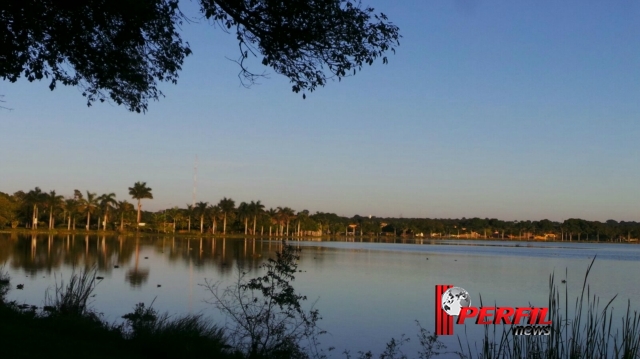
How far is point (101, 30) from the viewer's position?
972 cm

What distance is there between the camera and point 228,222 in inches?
4980

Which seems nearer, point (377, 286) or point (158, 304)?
point (158, 304)

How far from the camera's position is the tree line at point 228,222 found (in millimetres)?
99438

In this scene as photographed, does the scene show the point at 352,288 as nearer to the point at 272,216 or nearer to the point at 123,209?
the point at 123,209

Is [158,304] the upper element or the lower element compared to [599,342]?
lower

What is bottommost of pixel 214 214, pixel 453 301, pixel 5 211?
pixel 453 301

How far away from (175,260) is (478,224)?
541ft

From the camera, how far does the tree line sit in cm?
9944

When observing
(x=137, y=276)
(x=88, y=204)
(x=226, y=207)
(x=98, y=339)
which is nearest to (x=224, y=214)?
(x=226, y=207)

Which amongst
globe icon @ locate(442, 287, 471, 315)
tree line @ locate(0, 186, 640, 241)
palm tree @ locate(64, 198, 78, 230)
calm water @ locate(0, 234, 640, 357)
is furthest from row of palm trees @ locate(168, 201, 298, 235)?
globe icon @ locate(442, 287, 471, 315)

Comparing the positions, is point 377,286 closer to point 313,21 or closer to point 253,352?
point 253,352

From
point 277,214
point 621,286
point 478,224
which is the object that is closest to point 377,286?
point 621,286

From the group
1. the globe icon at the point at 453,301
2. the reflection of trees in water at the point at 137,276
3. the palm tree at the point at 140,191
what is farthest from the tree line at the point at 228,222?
the globe icon at the point at 453,301

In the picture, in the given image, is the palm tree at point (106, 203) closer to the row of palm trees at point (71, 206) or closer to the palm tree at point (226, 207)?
the row of palm trees at point (71, 206)
